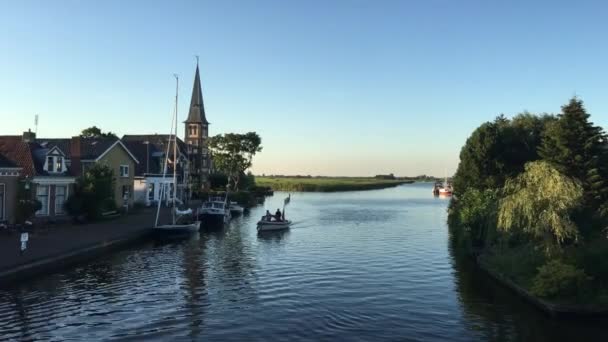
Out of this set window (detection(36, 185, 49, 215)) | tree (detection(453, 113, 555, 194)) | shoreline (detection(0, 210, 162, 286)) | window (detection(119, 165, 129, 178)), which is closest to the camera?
shoreline (detection(0, 210, 162, 286))

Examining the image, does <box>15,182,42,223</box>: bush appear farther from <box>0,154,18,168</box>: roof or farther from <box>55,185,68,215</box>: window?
<box>55,185,68,215</box>: window

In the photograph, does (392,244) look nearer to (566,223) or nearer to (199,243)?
(199,243)

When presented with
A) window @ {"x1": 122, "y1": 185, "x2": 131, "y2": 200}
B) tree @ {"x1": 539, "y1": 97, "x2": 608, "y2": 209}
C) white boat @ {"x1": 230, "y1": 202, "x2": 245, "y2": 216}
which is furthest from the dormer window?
tree @ {"x1": 539, "y1": 97, "x2": 608, "y2": 209}

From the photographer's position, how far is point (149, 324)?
18.8m

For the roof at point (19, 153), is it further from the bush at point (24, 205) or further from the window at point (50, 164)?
the bush at point (24, 205)

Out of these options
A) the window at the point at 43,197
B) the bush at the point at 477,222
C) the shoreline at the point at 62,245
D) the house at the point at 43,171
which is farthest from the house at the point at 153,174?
the bush at the point at 477,222

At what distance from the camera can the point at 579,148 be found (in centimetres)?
3875

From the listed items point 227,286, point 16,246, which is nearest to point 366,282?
point 227,286

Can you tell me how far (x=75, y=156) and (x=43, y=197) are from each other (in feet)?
28.9

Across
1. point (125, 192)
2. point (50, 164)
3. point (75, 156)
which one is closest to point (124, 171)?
point (125, 192)

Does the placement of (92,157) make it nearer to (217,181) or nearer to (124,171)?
(124,171)

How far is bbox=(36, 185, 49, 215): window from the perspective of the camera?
42422mm

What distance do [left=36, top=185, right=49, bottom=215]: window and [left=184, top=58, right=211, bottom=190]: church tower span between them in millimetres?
47953

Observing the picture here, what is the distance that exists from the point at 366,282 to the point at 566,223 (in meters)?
9.76
